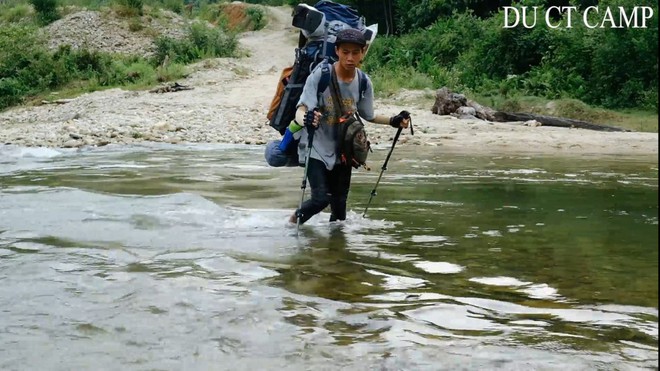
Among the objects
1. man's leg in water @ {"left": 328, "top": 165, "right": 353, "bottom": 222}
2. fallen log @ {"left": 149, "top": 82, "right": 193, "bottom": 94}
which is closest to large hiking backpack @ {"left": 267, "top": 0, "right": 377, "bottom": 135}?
man's leg in water @ {"left": 328, "top": 165, "right": 353, "bottom": 222}

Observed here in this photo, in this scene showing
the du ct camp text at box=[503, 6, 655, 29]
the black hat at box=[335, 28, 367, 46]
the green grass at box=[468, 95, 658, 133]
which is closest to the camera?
the black hat at box=[335, 28, 367, 46]

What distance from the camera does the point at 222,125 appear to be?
19.3 metres

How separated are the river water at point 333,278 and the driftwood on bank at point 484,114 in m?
7.42

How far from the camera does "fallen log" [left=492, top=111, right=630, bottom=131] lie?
1712cm

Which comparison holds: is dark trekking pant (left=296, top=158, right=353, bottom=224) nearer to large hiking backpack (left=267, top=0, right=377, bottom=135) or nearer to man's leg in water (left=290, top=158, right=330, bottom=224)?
man's leg in water (left=290, top=158, right=330, bottom=224)

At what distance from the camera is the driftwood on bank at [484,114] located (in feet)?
57.1

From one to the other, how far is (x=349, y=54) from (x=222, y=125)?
44.2 ft

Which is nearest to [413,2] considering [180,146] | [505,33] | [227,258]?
[505,33]

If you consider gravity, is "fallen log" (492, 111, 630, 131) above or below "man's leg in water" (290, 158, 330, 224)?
below

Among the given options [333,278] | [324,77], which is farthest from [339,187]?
[333,278]

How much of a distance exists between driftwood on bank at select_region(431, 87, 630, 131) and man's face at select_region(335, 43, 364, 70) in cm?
1201

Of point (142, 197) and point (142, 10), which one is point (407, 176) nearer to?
point (142, 197)

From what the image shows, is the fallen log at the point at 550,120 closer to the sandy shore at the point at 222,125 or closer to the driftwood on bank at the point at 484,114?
the driftwood on bank at the point at 484,114

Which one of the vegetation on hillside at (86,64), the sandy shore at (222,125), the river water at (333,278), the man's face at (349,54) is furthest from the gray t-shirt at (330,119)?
the vegetation on hillside at (86,64)
